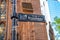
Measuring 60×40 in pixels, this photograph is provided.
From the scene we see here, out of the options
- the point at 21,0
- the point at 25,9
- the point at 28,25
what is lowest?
the point at 28,25

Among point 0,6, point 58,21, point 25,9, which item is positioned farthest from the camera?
point 58,21

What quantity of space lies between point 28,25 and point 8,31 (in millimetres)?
403

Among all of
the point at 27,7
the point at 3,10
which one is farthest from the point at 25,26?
the point at 3,10

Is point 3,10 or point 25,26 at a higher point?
point 3,10

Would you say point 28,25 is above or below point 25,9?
below

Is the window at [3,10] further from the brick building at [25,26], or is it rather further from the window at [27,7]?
the window at [27,7]

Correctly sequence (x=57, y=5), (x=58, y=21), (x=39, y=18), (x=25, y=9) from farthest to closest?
(x=57, y=5)
(x=58, y=21)
(x=25, y=9)
(x=39, y=18)

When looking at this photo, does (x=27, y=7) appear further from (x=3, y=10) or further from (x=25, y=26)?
(x=3, y=10)

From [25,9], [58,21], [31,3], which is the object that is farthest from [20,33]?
[58,21]

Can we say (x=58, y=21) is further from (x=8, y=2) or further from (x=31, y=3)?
(x=8, y=2)

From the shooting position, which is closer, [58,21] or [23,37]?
[23,37]

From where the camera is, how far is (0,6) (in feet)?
10.2

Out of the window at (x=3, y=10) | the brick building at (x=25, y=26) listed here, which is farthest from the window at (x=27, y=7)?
the window at (x=3, y=10)

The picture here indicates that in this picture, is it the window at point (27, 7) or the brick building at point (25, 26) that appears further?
the window at point (27, 7)
